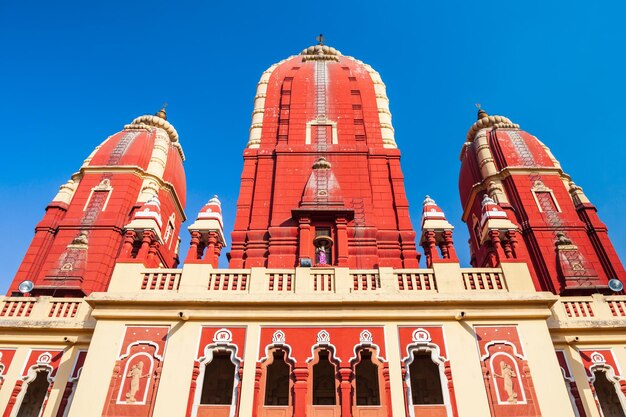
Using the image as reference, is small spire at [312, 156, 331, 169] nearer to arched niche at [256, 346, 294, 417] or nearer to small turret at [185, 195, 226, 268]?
small turret at [185, 195, 226, 268]

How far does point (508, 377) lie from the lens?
1059 cm

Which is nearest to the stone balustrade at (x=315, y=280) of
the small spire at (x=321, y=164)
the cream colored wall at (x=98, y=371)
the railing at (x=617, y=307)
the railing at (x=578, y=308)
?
the cream colored wall at (x=98, y=371)

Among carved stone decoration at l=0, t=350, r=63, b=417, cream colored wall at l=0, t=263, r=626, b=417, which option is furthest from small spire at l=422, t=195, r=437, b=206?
carved stone decoration at l=0, t=350, r=63, b=417

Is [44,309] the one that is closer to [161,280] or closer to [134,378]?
[161,280]

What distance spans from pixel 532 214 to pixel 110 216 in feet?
56.2

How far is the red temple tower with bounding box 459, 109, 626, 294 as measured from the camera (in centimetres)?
1648

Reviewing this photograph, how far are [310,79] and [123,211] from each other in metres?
Answer: 9.89

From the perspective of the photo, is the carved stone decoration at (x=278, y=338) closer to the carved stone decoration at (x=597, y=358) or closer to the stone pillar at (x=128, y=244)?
the stone pillar at (x=128, y=244)

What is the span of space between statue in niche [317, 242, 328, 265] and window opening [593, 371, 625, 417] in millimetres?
7854

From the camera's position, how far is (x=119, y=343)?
11.2 metres

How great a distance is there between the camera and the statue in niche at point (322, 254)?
1407cm

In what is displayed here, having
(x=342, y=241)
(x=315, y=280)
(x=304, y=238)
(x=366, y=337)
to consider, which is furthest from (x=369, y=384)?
(x=304, y=238)

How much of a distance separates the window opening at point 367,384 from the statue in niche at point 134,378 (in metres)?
5.37

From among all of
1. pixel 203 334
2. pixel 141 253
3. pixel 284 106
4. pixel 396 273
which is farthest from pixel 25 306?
pixel 284 106
